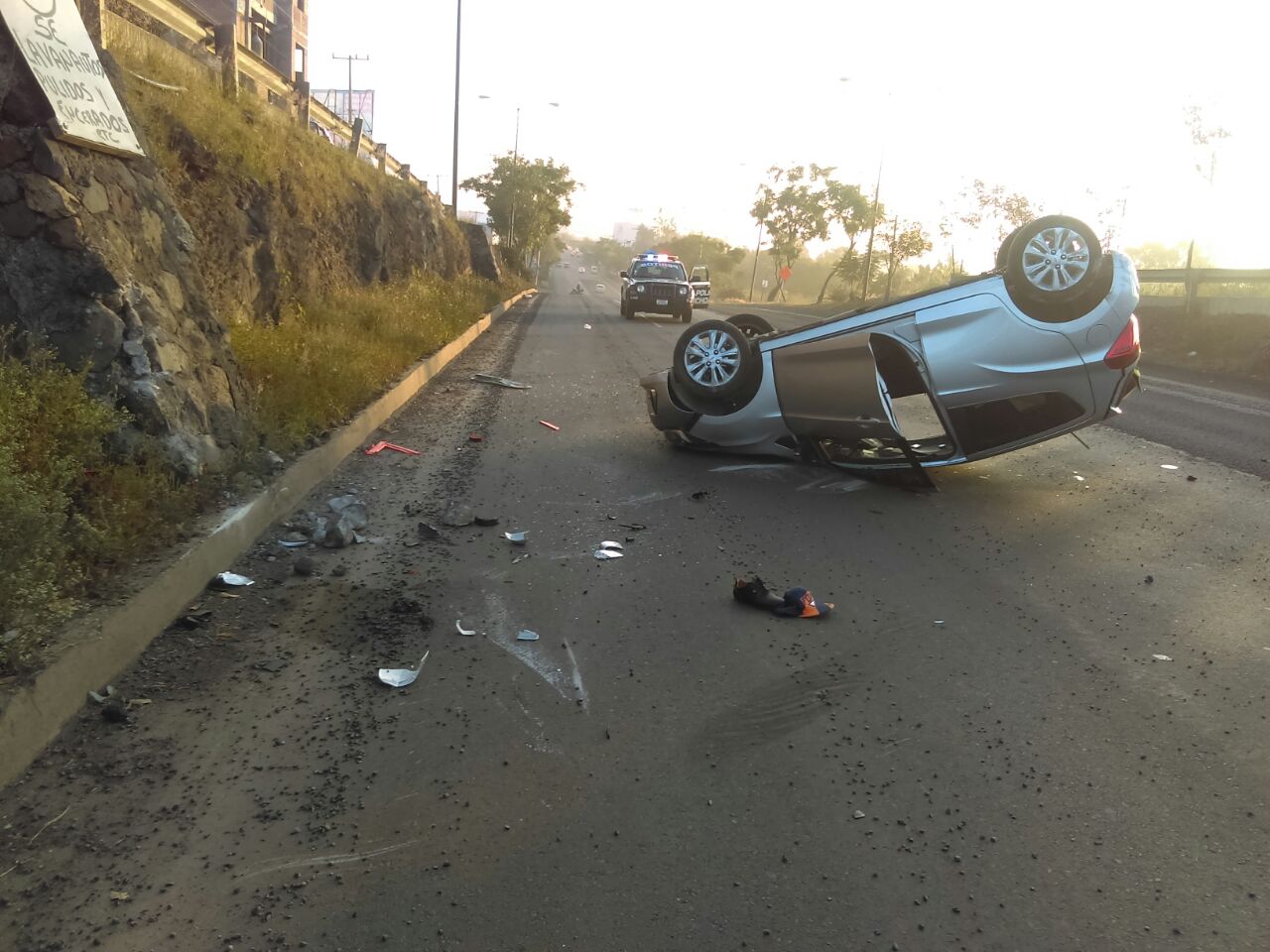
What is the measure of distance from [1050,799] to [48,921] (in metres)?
3.07

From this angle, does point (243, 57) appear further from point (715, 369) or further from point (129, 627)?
point (129, 627)

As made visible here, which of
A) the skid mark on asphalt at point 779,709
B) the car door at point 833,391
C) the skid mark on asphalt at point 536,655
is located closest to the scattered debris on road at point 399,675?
the skid mark on asphalt at point 536,655

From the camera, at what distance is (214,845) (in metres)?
2.96

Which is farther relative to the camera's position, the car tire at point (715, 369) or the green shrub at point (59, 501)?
the car tire at point (715, 369)

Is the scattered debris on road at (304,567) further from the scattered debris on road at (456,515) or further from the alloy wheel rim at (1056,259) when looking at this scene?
the alloy wheel rim at (1056,259)

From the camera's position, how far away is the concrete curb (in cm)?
336

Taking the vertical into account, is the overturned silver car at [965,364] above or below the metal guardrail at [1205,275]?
below

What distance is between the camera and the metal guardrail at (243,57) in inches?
595

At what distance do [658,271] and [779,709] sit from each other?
28.3 m

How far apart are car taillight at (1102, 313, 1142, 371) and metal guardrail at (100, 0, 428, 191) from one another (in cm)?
1377

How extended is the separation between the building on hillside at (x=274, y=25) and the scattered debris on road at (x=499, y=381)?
4314 centimetres

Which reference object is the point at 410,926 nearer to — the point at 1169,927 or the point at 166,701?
the point at 166,701

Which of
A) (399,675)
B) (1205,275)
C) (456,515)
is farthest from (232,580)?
(1205,275)

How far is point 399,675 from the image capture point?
416 cm
